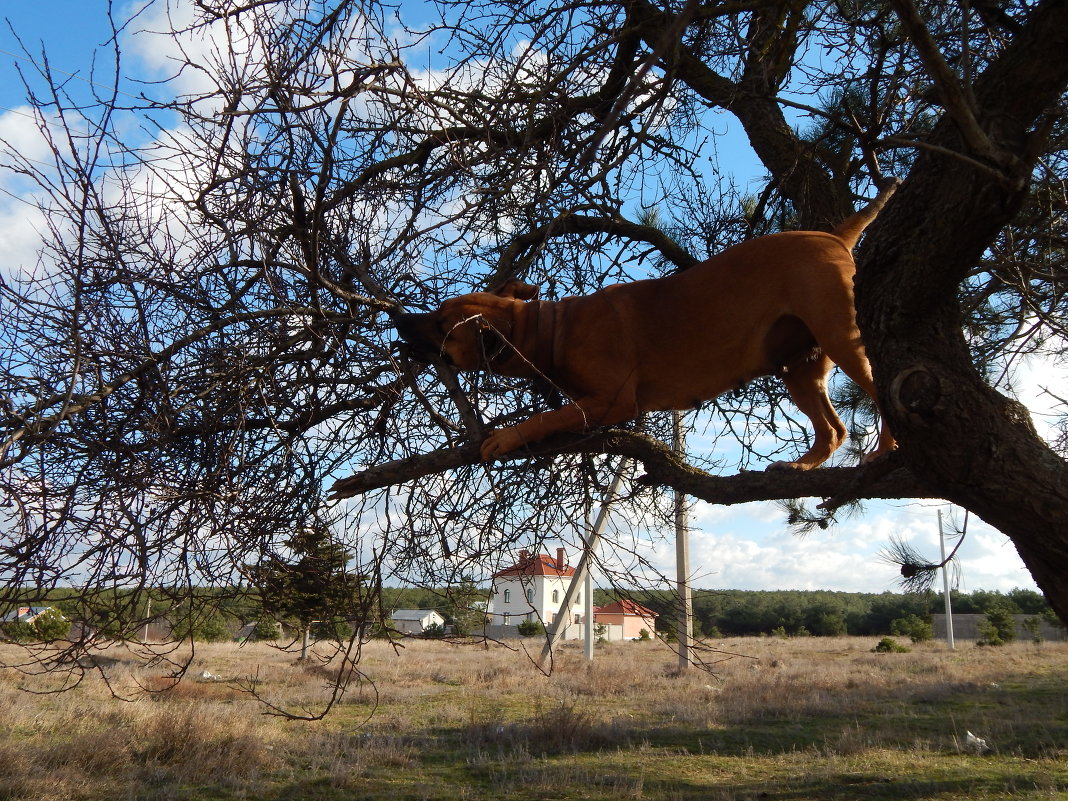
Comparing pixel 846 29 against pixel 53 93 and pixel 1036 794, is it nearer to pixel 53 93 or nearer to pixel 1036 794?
pixel 53 93

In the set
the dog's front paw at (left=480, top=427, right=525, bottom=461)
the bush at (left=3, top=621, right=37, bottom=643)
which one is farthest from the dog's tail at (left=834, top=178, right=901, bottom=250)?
the bush at (left=3, top=621, right=37, bottom=643)

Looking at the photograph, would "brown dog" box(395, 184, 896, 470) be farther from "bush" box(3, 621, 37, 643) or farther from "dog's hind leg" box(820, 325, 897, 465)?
"bush" box(3, 621, 37, 643)

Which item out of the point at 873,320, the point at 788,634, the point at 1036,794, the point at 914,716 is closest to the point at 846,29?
the point at 873,320

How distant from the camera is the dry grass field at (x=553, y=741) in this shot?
948 cm

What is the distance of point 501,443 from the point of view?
3.41m

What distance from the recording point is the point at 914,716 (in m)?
14.9

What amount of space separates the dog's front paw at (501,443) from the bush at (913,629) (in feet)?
136

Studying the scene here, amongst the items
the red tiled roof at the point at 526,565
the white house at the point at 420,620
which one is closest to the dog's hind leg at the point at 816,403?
the red tiled roof at the point at 526,565

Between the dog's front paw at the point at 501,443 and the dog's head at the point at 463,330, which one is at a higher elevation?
the dog's head at the point at 463,330

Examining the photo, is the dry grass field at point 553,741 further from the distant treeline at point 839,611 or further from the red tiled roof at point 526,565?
the distant treeline at point 839,611

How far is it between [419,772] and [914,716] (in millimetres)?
9981

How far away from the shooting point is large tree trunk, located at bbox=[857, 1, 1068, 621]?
7.82 feet

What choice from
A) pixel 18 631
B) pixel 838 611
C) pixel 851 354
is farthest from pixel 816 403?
pixel 838 611

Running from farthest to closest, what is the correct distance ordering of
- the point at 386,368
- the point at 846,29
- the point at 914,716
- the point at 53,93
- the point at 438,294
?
the point at 914,716
the point at 846,29
the point at 438,294
the point at 386,368
the point at 53,93
